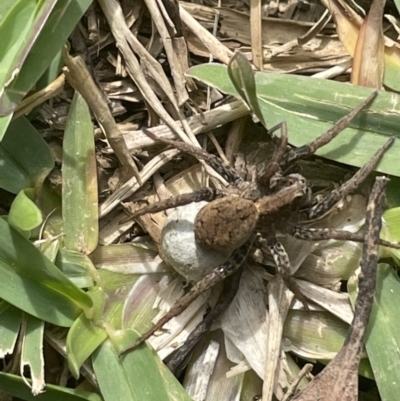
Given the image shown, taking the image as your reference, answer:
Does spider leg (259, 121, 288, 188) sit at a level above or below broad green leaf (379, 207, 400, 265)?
above

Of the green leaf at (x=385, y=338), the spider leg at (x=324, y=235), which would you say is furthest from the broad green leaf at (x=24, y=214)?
the green leaf at (x=385, y=338)

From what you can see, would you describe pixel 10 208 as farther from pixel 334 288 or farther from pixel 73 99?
pixel 334 288

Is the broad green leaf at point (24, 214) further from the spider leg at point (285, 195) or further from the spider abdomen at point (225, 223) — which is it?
the spider leg at point (285, 195)

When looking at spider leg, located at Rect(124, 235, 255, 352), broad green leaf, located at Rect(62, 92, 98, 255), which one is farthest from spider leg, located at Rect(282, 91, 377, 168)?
broad green leaf, located at Rect(62, 92, 98, 255)

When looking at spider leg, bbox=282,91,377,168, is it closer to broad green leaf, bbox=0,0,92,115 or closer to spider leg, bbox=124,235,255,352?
spider leg, bbox=124,235,255,352

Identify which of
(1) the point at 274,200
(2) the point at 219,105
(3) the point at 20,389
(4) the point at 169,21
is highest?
(4) the point at 169,21

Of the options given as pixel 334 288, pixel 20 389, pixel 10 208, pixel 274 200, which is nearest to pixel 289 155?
pixel 274 200

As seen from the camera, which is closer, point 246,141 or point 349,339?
point 349,339
